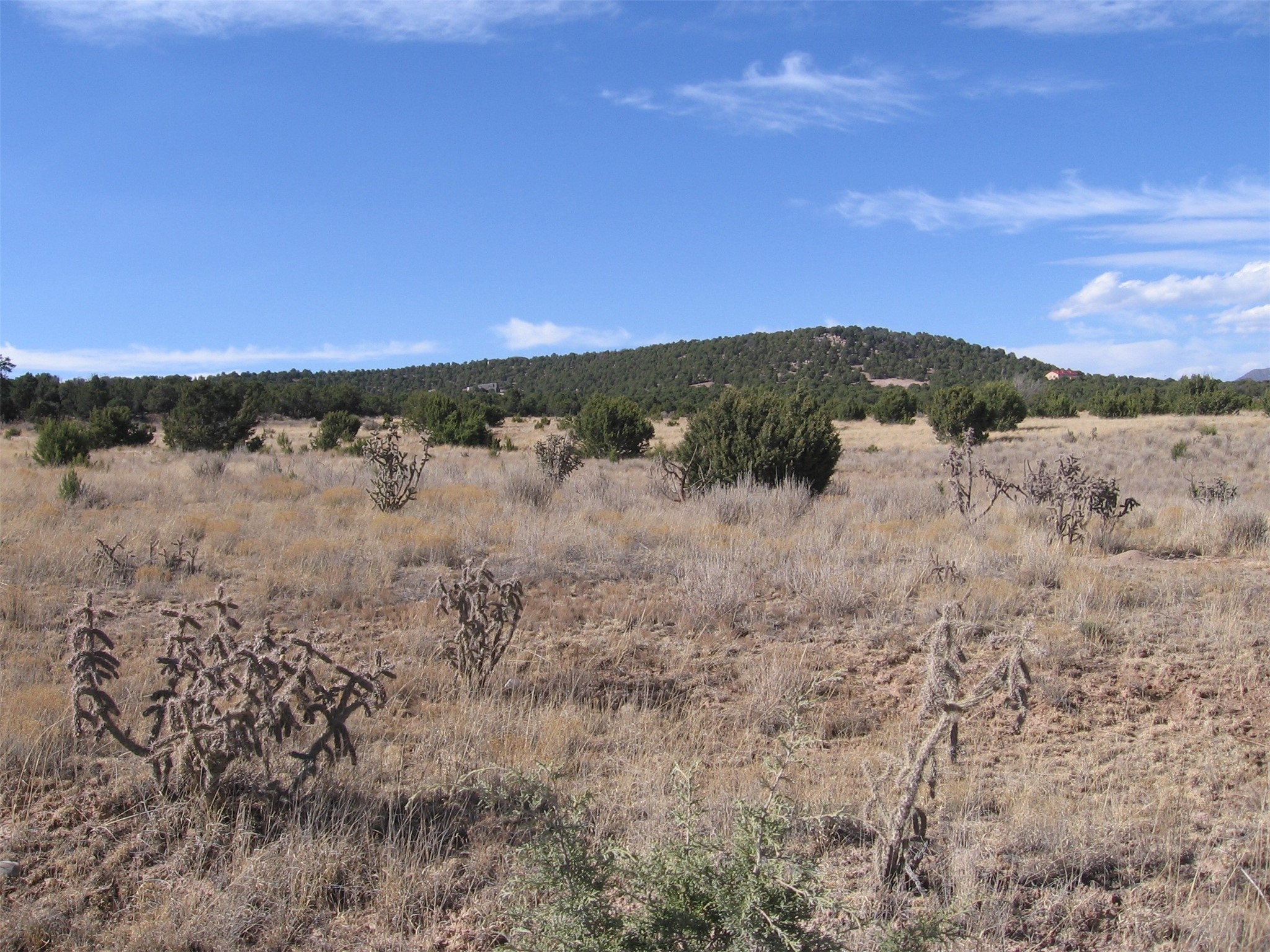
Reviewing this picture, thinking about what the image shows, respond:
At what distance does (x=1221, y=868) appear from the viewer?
9.86ft

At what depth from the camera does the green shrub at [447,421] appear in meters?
27.5

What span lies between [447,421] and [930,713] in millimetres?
27089

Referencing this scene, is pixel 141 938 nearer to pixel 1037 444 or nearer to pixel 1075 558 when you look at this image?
pixel 1075 558

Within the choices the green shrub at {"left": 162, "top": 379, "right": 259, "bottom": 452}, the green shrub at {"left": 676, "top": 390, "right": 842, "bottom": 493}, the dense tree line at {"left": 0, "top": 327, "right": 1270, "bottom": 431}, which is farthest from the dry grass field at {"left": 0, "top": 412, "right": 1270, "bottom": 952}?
the green shrub at {"left": 162, "top": 379, "right": 259, "bottom": 452}

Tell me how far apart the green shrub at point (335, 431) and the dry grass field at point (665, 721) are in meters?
15.9

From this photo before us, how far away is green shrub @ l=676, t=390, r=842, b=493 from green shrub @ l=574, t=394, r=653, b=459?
888 cm

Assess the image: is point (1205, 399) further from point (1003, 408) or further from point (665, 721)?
point (665, 721)

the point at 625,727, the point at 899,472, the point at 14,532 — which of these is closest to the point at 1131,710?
the point at 625,727

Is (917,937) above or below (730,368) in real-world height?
below

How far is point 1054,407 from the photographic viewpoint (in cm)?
4253

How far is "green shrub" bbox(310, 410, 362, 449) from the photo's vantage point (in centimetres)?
2609

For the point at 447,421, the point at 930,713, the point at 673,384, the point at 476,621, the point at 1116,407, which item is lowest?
the point at 476,621

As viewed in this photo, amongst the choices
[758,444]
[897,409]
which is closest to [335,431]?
[758,444]

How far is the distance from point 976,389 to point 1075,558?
3203 centimetres
